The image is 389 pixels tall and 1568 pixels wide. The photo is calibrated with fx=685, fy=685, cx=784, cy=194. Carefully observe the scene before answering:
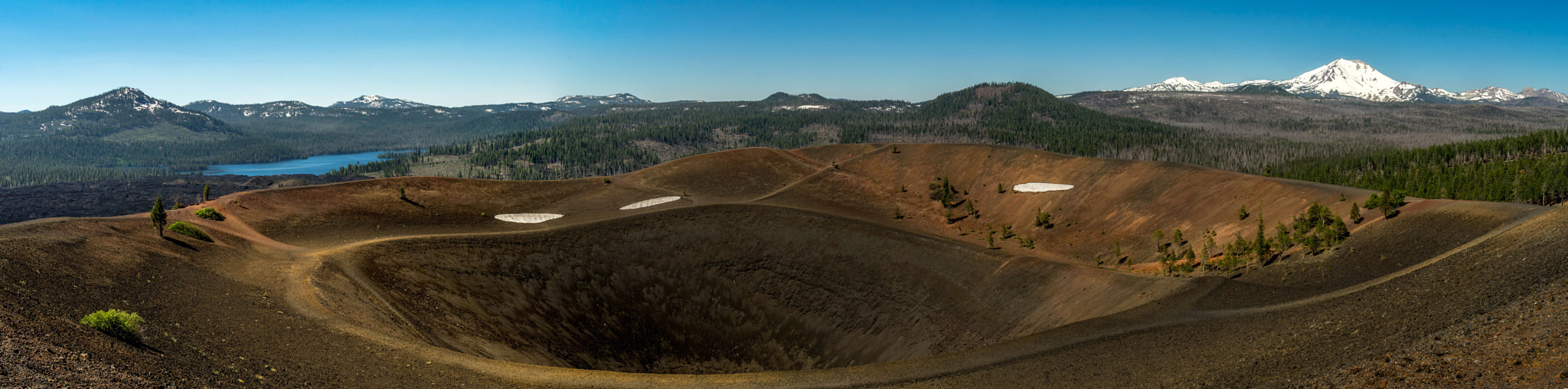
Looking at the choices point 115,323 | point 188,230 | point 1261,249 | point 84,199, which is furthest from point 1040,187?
point 84,199

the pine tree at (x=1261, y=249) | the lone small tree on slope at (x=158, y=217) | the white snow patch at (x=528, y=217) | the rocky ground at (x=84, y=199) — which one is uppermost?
the lone small tree on slope at (x=158, y=217)

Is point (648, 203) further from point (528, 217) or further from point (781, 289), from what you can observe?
point (781, 289)

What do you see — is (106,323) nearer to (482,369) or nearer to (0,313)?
(0,313)

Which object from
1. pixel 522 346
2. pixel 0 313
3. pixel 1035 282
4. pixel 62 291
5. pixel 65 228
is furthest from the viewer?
pixel 1035 282

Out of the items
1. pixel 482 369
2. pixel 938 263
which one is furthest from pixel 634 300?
pixel 482 369

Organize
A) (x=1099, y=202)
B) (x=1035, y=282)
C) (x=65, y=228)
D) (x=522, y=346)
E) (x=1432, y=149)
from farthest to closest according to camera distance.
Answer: (x=1432, y=149)
(x=1099, y=202)
(x=1035, y=282)
(x=522, y=346)
(x=65, y=228)

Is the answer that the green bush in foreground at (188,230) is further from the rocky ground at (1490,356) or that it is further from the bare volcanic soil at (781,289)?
the rocky ground at (1490,356)

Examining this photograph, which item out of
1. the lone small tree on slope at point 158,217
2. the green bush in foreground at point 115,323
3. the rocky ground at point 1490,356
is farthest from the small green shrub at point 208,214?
the rocky ground at point 1490,356
